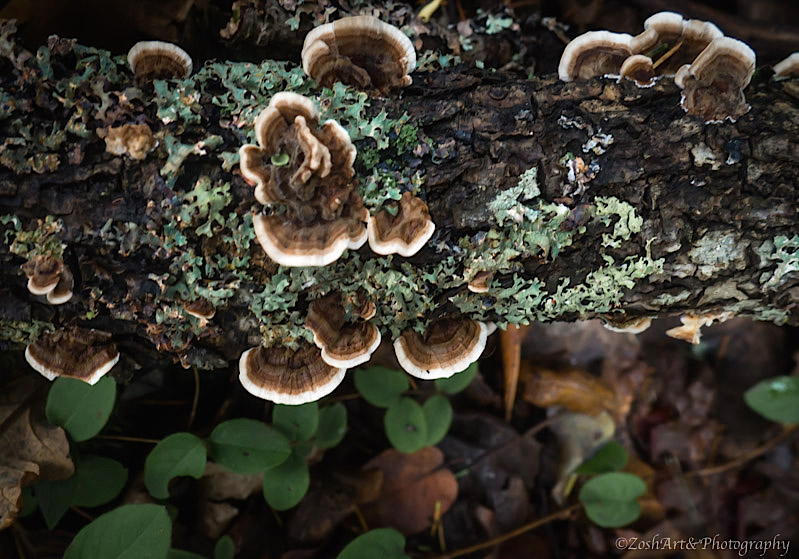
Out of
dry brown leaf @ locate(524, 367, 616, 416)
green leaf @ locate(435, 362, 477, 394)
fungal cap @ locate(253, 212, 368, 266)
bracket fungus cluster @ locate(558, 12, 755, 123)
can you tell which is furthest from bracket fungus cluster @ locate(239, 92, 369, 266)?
dry brown leaf @ locate(524, 367, 616, 416)

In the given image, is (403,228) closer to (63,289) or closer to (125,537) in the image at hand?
(63,289)

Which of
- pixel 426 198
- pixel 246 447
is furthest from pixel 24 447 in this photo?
pixel 426 198

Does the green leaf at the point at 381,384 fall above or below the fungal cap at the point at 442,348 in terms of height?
below

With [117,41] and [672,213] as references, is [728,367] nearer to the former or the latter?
[672,213]

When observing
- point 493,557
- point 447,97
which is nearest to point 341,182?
point 447,97

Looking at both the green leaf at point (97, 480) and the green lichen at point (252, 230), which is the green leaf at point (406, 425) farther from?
the green leaf at point (97, 480)

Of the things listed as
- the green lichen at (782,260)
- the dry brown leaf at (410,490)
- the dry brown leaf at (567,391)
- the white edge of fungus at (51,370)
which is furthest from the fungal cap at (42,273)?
the dry brown leaf at (567,391)
